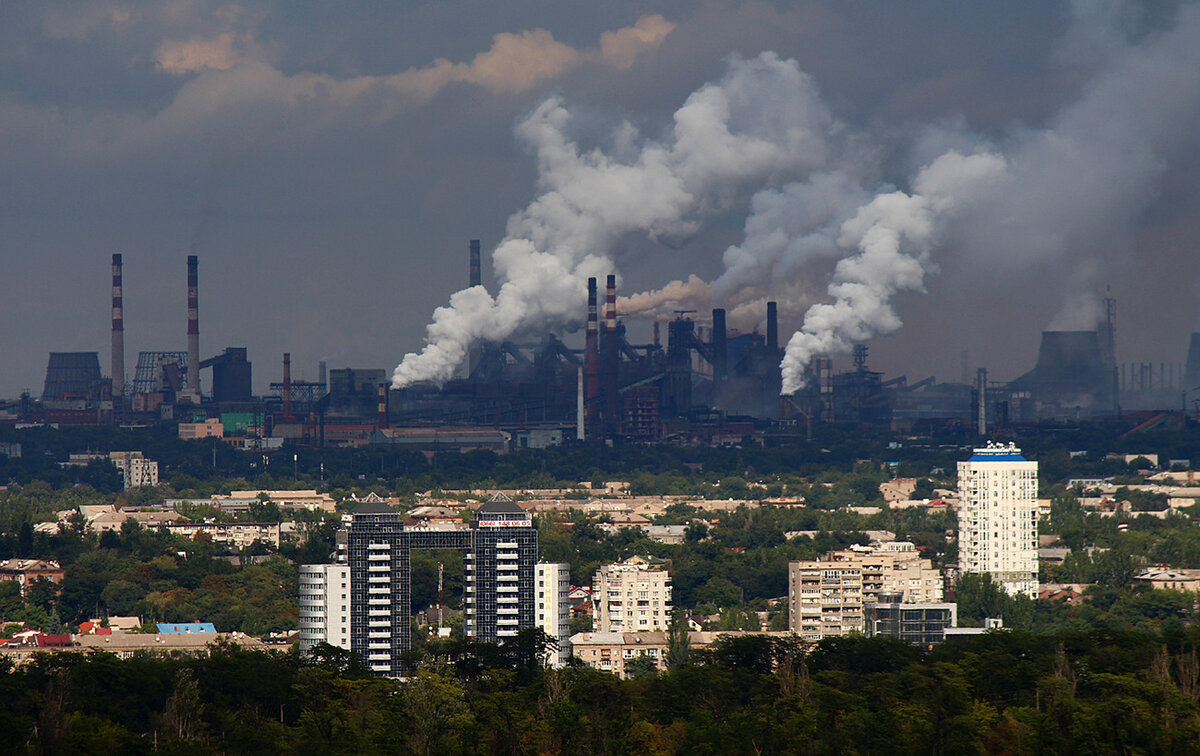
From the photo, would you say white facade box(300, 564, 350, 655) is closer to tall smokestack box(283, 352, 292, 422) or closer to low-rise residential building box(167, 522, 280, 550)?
low-rise residential building box(167, 522, 280, 550)

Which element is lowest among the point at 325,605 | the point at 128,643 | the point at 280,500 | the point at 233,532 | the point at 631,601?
the point at 128,643

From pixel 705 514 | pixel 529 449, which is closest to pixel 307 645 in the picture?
pixel 705 514

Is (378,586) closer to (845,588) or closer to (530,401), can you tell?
(845,588)

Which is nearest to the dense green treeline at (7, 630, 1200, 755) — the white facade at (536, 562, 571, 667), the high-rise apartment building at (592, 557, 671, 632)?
the white facade at (536, 562, 571, 667)

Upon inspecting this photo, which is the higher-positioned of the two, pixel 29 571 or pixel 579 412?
pixel 579 412

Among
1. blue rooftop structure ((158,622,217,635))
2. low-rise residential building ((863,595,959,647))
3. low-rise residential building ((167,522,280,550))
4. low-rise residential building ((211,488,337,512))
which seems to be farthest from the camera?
low-rise residential building ((211,488,337,512))

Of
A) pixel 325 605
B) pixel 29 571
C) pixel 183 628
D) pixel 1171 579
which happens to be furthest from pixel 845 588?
pixel 29 571

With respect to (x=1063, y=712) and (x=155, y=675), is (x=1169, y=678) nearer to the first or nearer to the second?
(x=1063, y=712)
